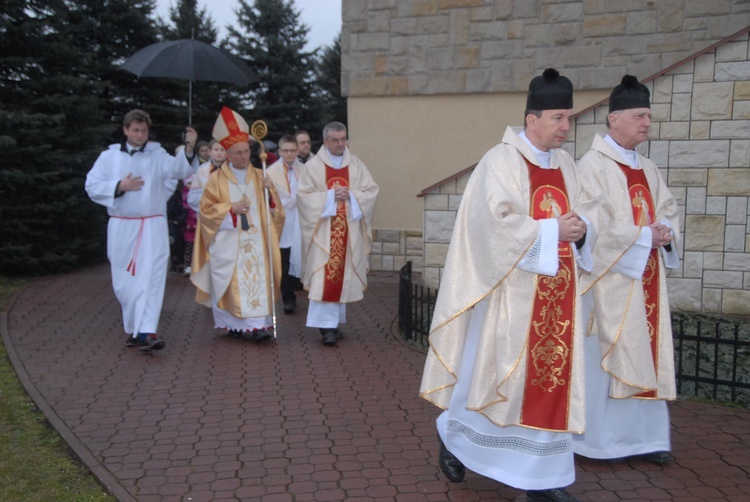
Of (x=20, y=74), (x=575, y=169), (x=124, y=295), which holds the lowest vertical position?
(x=124, y=295)

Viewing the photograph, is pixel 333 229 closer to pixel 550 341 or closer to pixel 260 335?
pixel 260 335

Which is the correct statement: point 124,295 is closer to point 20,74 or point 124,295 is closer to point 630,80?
point 630,80

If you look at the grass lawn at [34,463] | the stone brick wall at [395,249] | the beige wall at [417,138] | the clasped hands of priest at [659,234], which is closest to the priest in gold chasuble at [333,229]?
the grass lawn at [34,463]

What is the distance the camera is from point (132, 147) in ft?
Answer: 26.6

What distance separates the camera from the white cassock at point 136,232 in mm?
7953

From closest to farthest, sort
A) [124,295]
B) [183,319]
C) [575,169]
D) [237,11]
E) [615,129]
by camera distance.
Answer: [575,169], [615,129], [124,295], [183,319], [237,11]

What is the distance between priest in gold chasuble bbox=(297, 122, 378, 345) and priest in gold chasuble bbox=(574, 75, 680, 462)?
3.59m

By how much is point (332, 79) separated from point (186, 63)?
22.0m

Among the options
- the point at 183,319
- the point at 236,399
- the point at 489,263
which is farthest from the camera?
the point at 183,319

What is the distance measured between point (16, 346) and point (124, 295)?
130 centimetres

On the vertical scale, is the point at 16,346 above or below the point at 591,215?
below

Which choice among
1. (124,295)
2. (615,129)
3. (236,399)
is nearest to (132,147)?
(124,295)

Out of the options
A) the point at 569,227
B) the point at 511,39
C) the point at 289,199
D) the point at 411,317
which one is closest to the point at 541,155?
the point at 569,227

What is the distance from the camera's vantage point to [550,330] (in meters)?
4.45
